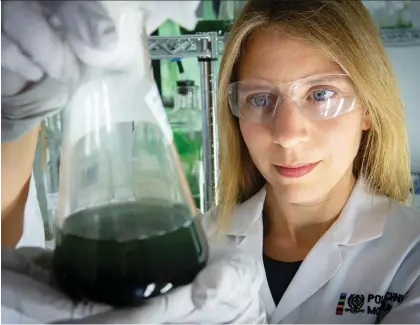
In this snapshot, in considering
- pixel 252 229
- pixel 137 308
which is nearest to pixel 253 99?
pixel 252 229

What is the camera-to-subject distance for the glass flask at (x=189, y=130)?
51cm

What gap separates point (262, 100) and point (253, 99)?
1 cm

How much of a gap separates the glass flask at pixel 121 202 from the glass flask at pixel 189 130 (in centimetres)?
4

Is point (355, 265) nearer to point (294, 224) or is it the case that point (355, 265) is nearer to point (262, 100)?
point (294, 224)

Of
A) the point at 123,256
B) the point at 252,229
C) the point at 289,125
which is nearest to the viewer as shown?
the point at 123,256

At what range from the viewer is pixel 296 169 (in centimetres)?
55

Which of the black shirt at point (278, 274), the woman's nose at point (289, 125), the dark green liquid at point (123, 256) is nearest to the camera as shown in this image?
the dark green liquid at point (123, 256)

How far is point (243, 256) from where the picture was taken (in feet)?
1.69

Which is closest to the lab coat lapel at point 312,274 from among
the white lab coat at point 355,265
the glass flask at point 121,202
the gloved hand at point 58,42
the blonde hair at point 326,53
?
the white lab coat at point 355,265

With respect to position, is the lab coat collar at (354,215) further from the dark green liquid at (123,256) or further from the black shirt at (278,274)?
the dark green liquid at (123,256)

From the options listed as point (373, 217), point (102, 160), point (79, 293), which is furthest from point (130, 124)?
point (373, 217)

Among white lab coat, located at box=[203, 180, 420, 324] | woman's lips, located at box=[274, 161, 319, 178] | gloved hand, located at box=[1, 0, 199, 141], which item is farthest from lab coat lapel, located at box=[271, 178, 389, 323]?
gloved hand, located at box=[1, 0, 199, 141]

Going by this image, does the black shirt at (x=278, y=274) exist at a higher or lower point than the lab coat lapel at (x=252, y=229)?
lower

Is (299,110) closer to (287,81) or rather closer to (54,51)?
(287,81)
